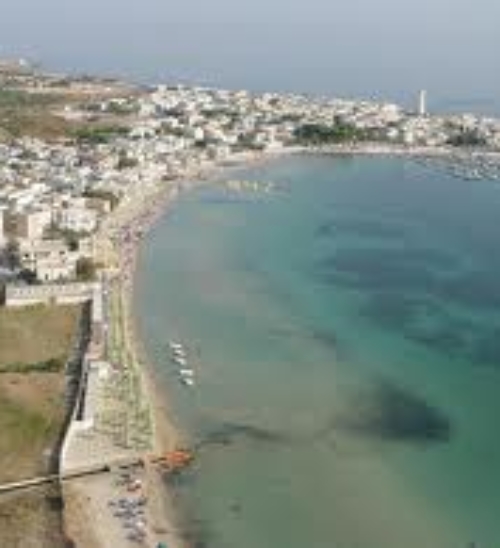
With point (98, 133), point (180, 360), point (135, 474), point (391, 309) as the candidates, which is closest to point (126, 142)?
point (98, 133)

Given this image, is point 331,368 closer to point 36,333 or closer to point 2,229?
point 36,333

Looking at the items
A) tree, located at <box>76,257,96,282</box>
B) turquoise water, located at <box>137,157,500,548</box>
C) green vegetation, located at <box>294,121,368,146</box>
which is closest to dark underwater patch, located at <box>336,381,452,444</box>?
turquoise water, located at <box>137,157,500,548</box>

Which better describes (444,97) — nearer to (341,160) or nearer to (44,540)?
(341,160)

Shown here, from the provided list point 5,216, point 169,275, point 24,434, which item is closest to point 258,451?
point 24,434

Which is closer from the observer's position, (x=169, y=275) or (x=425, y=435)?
(x=425, y=435)

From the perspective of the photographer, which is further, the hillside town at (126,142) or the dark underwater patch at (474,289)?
the hillside town at (126,142)

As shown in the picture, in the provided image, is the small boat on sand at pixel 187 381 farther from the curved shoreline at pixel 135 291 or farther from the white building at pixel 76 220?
the white building at pixel 76 220

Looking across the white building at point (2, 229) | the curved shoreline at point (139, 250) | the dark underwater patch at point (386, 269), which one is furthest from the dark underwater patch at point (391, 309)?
the white building at point (2, 229)
